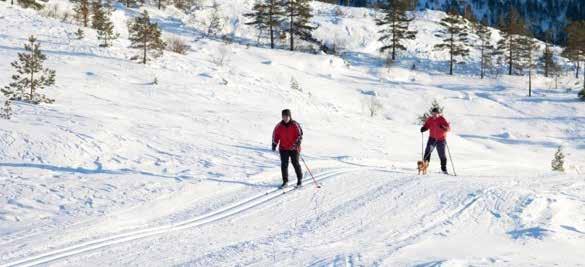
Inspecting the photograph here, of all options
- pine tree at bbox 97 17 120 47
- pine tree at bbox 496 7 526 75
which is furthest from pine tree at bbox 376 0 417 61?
pine tree at bbox 97 17 120 47

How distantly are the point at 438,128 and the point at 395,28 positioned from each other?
126 ft

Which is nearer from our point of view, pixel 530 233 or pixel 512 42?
pixel 530 233

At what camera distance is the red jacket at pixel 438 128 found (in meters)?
13.8

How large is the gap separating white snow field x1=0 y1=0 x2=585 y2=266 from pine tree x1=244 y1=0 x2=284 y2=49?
1727cm

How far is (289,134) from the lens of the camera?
11.2m

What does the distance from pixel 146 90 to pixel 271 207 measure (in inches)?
541

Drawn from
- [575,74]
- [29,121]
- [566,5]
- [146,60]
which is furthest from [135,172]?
[566,5]

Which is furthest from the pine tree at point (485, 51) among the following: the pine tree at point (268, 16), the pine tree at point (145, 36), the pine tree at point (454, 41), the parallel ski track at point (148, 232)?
the parallel ski track at point (148, 232)

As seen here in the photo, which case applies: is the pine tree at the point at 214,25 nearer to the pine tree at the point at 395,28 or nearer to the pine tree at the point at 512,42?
the pine tree at the point at 395,28

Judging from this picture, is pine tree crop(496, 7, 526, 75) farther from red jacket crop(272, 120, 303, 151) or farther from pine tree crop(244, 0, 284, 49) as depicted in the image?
red jacket crop(272, 120, 303, 151)

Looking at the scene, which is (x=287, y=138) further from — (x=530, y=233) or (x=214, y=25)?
(x=214, y=25)

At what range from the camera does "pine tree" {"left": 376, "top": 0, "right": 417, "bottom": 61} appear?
1960 inches

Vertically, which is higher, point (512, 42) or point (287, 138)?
point (512, 42)

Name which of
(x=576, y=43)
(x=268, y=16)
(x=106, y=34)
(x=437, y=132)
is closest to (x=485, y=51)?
(x=576, y=43)
